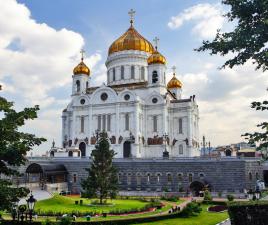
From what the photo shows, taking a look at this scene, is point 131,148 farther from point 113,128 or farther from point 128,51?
point 128,51

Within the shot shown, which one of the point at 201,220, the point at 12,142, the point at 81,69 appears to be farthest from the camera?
the point at 81,69

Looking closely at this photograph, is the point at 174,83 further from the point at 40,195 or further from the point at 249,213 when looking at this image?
the point at 249,213

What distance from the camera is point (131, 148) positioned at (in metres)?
59.5

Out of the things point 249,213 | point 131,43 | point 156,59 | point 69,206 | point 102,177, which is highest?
point 131,43

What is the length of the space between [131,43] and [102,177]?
125 feet

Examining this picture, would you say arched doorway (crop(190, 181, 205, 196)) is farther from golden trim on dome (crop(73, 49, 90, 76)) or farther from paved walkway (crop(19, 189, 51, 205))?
golden trim on dome (crop(73, 49, 90, 76))

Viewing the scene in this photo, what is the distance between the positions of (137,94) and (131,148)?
10.7m

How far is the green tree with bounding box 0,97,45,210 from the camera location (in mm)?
13812

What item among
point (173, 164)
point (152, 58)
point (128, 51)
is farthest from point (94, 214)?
point (128, 51)

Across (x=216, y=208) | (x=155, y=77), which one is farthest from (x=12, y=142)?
(x=155, y=77)

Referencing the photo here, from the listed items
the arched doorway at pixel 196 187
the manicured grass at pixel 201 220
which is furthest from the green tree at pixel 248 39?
the arched doorway at pixel 196 187

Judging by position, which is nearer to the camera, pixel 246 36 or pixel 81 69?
pixel 246 36

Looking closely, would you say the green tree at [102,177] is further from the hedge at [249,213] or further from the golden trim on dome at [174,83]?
the golden trim on dome at [174,83]

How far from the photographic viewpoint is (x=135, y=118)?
196 feet
